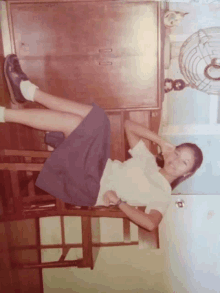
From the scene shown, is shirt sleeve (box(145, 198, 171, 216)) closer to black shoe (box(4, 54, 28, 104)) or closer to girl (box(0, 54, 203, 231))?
girl (box(0, 54, 203, 231))

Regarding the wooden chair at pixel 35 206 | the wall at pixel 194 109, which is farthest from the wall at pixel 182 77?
the wooden chair at pixel 35 206

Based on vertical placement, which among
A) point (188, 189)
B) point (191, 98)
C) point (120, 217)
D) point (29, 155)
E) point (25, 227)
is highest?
point (191, 98)

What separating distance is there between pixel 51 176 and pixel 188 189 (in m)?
0.72

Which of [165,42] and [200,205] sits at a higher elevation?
[165,42]

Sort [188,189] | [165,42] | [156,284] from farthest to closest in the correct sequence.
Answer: [156,284]
[188,189]
[165,42]

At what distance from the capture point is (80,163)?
135cm

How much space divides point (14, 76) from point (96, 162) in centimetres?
58

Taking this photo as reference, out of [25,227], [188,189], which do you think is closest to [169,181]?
[188,189]

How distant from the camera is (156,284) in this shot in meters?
1.58

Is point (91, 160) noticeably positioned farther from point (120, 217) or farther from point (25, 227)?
point (25, 227)

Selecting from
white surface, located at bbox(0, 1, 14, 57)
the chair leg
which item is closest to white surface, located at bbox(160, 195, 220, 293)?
the chair leg

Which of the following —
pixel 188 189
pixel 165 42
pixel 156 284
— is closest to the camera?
pixel 165 42

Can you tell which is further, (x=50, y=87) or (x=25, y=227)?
(x=25, y=227)

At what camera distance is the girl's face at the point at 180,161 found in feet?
4.55
